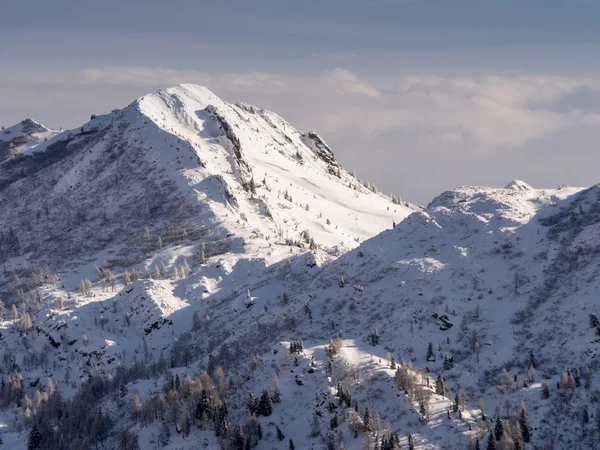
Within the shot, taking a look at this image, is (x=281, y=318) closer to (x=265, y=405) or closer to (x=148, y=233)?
(x=265, y=405)

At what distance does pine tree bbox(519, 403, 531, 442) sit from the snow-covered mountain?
1.03ft

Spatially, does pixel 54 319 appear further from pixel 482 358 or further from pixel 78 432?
pixel 482 358

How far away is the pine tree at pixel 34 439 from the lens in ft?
262

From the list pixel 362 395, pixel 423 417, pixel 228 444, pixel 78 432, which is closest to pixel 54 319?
pixel 78 432

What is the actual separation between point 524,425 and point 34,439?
63.3m

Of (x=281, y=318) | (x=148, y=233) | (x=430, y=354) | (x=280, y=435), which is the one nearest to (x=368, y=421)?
(x=280, y=435)

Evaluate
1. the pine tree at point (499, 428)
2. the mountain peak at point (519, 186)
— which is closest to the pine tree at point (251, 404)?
the pine tree at point (499, 428)

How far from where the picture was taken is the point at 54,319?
338 feet

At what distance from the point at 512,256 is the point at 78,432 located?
67.6 metres

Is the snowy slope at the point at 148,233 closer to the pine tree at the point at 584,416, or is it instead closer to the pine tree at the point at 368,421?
the pine tree at the point at 368,421

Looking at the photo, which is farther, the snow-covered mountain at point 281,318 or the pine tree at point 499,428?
the snow-covered mountain at point 281,318

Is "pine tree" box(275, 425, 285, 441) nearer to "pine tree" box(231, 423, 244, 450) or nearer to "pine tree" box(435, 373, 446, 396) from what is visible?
"pine tree" box(231, 423, 244, 450)

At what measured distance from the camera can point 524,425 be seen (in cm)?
6016

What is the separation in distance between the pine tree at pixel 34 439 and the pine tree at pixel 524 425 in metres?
62.6
